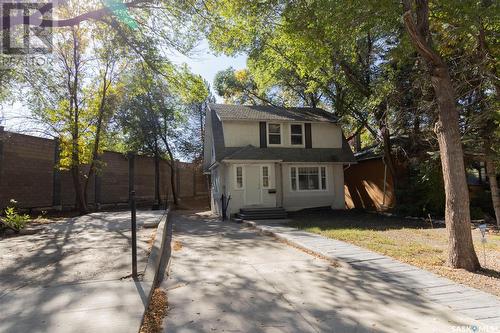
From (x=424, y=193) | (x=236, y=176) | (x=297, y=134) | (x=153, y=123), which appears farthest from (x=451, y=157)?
(x=153, y=123)

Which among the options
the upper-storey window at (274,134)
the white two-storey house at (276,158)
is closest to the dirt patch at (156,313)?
the white two-storey house at (276,158)

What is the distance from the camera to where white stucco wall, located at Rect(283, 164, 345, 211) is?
19.7 metres

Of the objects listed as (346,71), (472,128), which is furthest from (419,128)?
(346,71)

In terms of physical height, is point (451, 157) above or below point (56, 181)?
below

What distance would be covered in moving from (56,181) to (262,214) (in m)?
12.0

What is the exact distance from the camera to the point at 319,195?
20.1 m

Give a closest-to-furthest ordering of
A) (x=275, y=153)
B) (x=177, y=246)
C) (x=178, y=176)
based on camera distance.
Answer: (x=177, y=246), (x=275, y=153), (x=178, y=176)

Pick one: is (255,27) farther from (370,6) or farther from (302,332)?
(302,332)

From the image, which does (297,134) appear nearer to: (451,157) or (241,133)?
(241,133)

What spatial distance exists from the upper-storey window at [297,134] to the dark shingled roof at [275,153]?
53 cm

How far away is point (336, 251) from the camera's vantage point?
8.18 meters

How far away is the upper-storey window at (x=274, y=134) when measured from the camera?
20.2 m

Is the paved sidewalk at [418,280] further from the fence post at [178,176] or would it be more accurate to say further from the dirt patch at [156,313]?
the fence post at [178,176]

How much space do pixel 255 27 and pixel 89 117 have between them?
13.1 m
